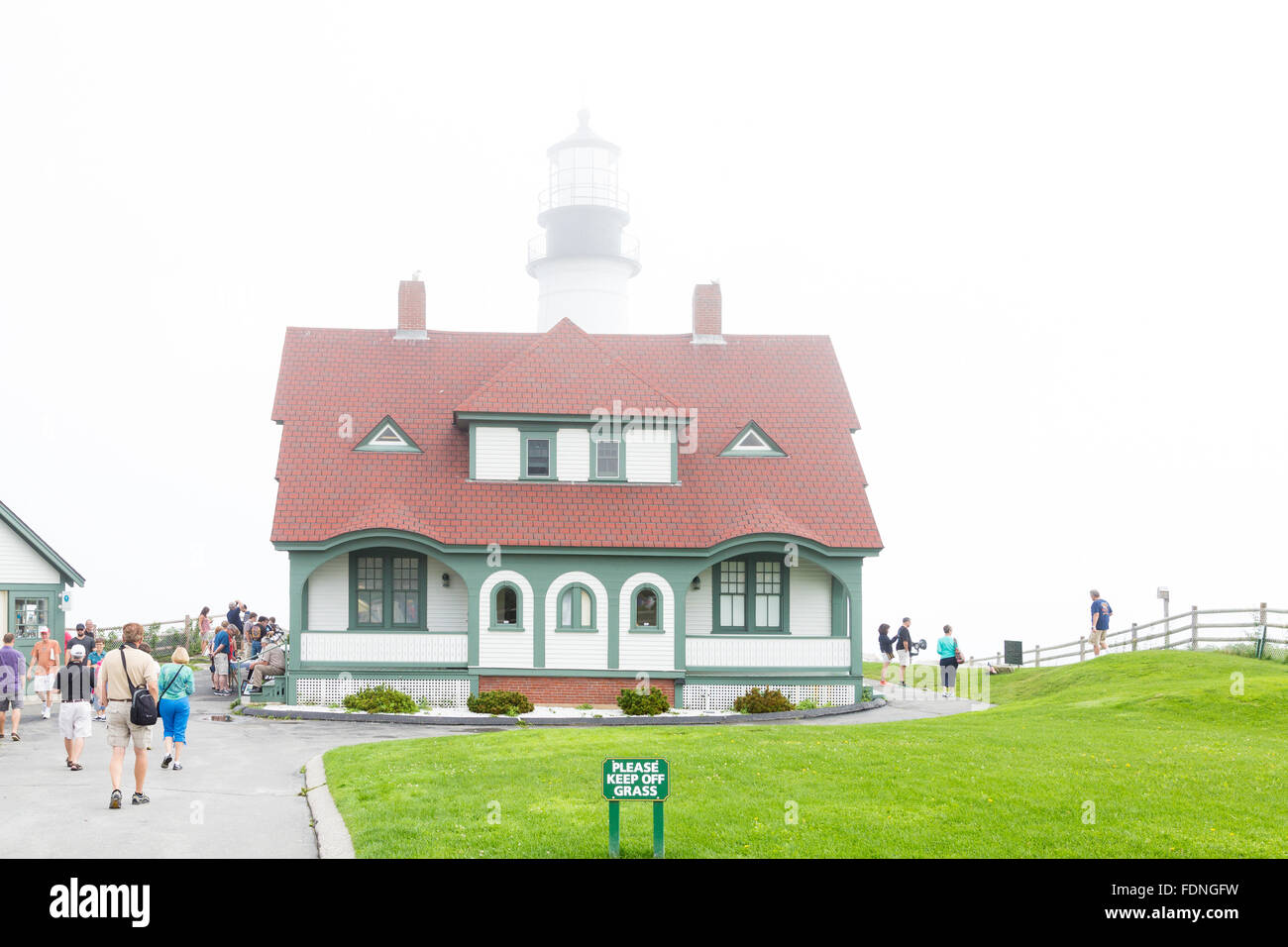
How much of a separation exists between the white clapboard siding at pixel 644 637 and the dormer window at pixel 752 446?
4.51 meters

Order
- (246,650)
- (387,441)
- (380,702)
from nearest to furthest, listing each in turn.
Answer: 1. (380,702)
2. (387,441)
3. (246,650)

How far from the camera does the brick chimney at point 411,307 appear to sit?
3275cm

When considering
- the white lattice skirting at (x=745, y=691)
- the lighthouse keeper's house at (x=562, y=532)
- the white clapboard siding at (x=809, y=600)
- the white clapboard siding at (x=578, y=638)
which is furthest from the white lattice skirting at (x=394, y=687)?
the white clapboard siding at (x=809, y=600)

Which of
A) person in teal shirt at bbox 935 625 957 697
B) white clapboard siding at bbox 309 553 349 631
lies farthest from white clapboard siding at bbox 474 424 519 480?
person in teal shirt at bbox 935 625 957 697

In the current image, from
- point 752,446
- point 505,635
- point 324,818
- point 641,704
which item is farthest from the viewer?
point 752,446

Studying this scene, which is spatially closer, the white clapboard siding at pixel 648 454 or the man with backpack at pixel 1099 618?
the white clapboard siding at pixel 648 454

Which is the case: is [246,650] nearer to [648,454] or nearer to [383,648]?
[383,648]

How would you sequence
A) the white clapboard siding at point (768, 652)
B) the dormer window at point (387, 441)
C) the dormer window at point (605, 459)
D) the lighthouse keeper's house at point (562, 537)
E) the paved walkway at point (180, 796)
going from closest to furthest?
the paved walkway at point (180, 796) → the lighthouse keeper's house at point (562, 537) → the white clapboard siding at point (768, 652) → the dormer window at point (605, 459) → the dormer window at point (387, 441)

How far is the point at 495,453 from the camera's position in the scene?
2856cm

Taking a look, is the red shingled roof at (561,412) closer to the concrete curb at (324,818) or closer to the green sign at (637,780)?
the concrete curb at (324,818)

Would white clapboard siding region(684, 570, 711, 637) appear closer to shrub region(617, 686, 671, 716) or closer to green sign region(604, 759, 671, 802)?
shrub region(617, 686, 671, 716)

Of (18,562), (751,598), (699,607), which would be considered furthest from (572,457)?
(18,562)

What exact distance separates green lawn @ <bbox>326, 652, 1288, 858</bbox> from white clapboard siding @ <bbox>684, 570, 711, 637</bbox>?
7.37m

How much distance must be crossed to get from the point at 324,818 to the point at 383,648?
1414 cm
